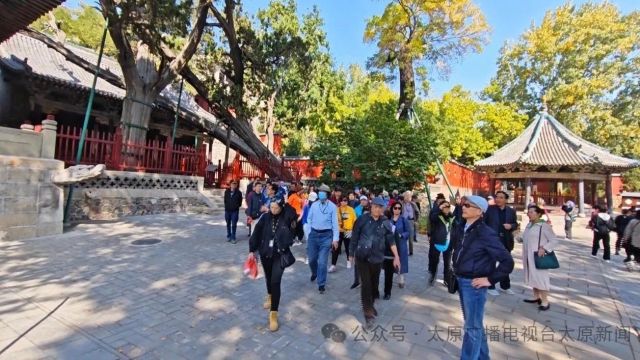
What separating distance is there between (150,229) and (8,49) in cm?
1123

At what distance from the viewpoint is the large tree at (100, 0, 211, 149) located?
430 inches

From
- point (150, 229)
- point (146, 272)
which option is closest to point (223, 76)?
point (150, 229)

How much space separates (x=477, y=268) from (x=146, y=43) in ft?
44.4

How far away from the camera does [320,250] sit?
18.5 feet

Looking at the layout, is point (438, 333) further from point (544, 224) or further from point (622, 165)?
point (622, 165)

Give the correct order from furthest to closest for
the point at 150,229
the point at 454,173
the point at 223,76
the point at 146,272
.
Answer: the point at 454,173
the point at 223,76
the point at 150,229
the point at 146,272

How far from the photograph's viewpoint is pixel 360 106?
31609mm

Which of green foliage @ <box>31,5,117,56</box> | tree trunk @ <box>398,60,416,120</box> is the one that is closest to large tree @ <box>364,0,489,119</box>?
tree trunk @ <box>398,60,416,120</box>

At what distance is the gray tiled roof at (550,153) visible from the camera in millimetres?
18755

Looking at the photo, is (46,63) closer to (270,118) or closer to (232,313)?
(270,118)

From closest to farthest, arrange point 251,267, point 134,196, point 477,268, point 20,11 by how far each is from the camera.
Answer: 1. point 477,268
2. point 251,267
3. point 20,11
4. point 134,196

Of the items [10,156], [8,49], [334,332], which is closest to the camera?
[334,332]

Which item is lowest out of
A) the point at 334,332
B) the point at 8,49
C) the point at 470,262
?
the point at 334,332

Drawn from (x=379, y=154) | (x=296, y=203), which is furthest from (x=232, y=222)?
(x=379, y=154)
